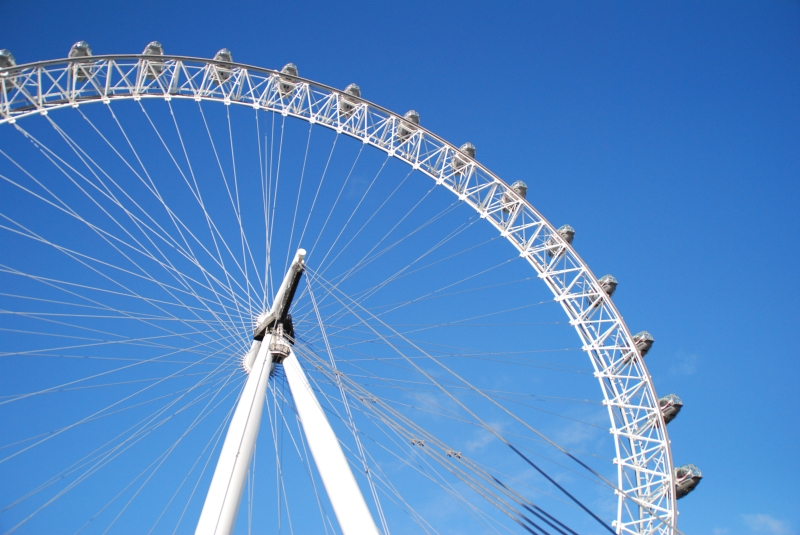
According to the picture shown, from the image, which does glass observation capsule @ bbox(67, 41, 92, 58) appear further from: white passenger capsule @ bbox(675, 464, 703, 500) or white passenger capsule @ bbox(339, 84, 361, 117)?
white passenger capsule @ bbox(675, 464, 703, 500)

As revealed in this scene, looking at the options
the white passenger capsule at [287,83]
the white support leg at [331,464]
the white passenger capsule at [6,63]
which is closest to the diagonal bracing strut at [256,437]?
the white support leg at [331,464]

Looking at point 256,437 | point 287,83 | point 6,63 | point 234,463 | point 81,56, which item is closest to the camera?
point 234,463

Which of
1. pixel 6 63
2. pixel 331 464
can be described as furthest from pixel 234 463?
pixel 6 63

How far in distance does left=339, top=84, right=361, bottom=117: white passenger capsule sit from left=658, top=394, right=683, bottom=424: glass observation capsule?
42.4 feet

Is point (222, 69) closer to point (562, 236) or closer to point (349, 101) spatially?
point (349, 101)

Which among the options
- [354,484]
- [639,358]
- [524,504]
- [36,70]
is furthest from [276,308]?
[639,358]

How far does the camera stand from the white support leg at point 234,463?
30.7 ft

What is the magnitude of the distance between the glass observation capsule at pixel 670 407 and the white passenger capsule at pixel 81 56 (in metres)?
18.0

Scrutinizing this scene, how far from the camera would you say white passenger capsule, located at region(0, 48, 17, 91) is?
45.0 ft

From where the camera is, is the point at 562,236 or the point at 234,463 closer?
the point at 234,463

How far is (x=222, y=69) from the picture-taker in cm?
1870

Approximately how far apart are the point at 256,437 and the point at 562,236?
13179mm

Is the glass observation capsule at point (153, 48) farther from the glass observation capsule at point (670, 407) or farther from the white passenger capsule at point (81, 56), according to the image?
the glass observation capsule at point (670, 407)

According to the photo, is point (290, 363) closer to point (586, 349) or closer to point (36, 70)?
point (36, 70)
